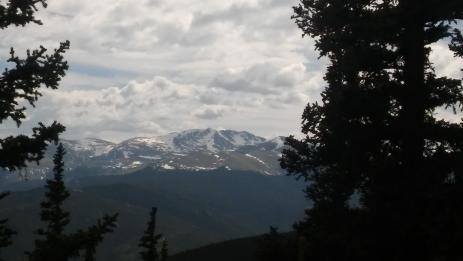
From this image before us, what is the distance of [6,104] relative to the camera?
15109 mm

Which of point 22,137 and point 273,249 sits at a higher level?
point 22,137

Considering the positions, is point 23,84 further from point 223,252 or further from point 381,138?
point 223,252

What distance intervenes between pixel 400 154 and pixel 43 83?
1089 centimetres

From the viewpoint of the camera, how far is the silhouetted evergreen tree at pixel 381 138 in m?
18.2

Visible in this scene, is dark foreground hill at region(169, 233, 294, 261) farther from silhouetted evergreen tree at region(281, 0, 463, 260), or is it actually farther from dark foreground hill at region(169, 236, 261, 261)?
silhouetted evergreen tree at region(281, 0, 463, 260)

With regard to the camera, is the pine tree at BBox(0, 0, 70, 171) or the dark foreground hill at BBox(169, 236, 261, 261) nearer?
the pine tree at BBox(0, 0, 70, 171)

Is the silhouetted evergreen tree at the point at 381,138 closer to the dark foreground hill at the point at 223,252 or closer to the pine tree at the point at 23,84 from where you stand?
the pine tree at the point at 23,84

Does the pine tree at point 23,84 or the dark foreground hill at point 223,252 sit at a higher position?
the pine tree at point 23,84

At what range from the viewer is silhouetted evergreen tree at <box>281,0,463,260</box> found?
18172 millimetres

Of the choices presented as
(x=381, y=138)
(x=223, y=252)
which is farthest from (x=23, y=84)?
(x=223, y=252)

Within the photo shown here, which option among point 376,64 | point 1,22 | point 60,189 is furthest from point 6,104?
point 60,189

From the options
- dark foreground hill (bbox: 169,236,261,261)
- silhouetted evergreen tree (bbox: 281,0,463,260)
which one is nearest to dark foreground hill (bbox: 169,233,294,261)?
dark foreground hill (bbox: 169,236,261,261)

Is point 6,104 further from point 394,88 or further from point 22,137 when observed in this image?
point 394,88

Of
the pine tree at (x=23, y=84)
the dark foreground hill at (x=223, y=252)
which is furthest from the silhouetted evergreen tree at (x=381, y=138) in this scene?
the dark foreground hill at (x=223, y=252)
